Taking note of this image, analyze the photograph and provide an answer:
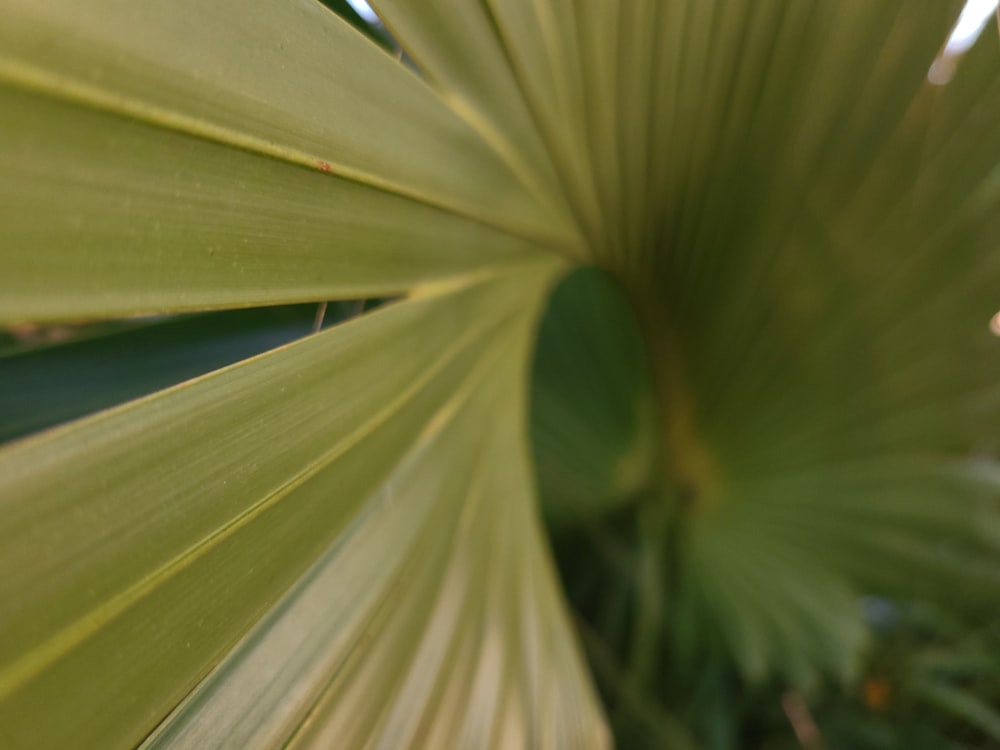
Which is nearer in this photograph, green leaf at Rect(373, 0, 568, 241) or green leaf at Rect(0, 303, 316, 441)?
green leaf at Rect(373, 0, 568, 241)

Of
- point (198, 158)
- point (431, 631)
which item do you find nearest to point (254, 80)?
point (198, 158)

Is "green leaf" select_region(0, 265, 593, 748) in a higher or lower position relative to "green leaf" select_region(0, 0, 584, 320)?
lower

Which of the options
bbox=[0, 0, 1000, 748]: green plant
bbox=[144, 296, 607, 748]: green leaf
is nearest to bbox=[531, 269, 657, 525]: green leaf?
bbox=[0, 0, 1000, 748]: green plant

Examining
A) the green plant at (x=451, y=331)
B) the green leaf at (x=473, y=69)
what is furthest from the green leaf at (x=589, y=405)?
the green leaf at (x=473, y=69)

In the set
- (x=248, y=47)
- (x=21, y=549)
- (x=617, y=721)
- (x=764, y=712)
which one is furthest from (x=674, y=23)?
(x=764, y=712)

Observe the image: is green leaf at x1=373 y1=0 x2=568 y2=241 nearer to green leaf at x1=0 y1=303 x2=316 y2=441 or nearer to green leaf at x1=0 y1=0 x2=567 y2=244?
green leaf at x1=0 y1=0 x2=567 y2=244

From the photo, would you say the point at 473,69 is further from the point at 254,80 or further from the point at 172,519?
the point at 172,519

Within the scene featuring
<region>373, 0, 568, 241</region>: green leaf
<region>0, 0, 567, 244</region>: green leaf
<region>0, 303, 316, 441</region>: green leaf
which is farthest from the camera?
<region>0, 303, 316, 441</region>: green leaf
